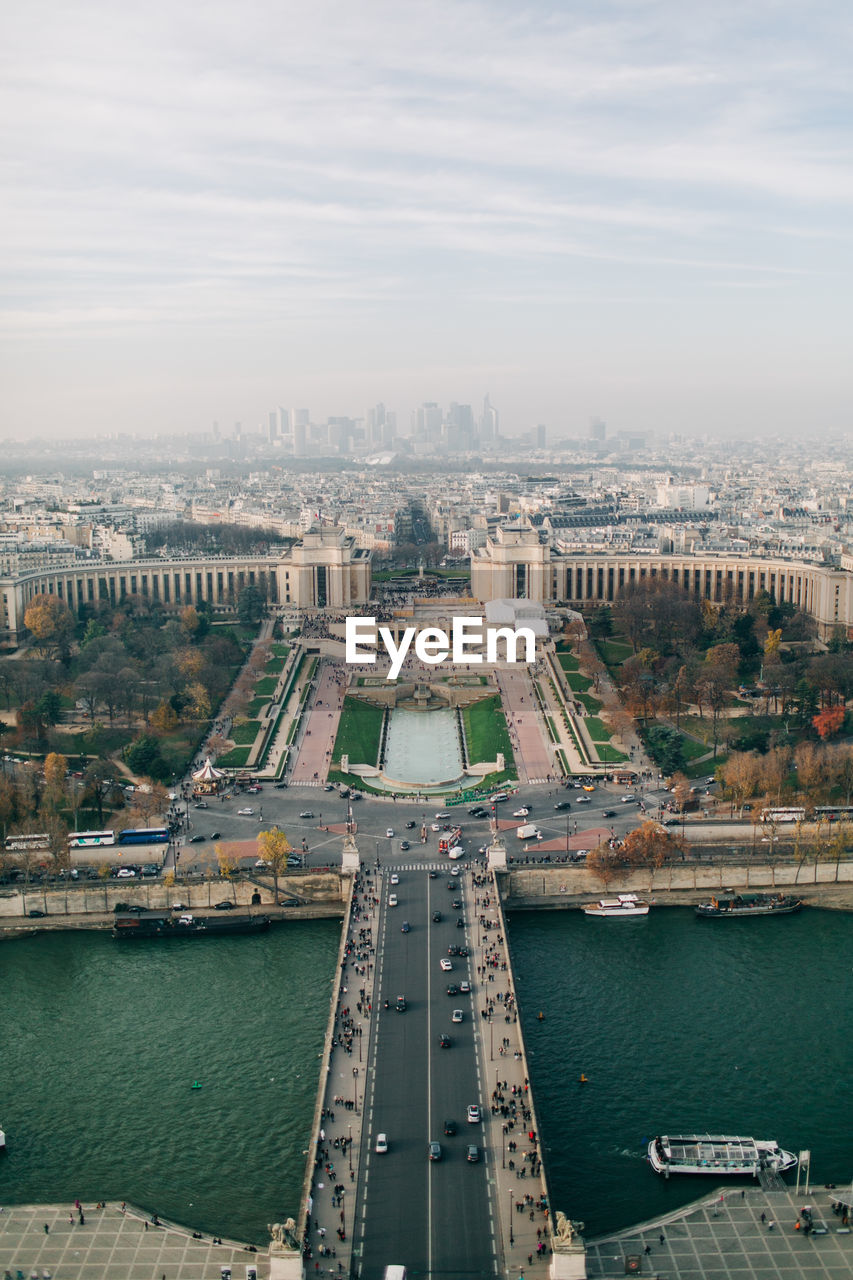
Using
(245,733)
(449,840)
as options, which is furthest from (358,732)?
(449,840)

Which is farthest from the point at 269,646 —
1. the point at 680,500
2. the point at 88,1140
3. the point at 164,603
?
the point at 680,500

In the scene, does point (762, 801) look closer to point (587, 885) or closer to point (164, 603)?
point (587, 885)

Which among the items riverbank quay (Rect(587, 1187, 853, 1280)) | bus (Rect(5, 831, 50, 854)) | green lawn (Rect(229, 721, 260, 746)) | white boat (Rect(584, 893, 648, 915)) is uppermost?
green lawn (Rect(229, 721, 260, 746))

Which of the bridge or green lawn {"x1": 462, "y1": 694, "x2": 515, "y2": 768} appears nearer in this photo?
the bridge

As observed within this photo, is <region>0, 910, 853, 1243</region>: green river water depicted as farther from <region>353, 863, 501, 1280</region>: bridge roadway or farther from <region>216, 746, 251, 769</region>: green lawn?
<region>216, 746, 251, 769</region>: green lawn

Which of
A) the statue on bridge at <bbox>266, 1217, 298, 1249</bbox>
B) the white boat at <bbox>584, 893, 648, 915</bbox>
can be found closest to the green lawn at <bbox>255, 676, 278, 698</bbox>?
the white boat at <bbox>584, 893, 648, 915</bbox>

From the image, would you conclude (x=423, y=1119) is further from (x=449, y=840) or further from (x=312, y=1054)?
(x=449, y=840)
